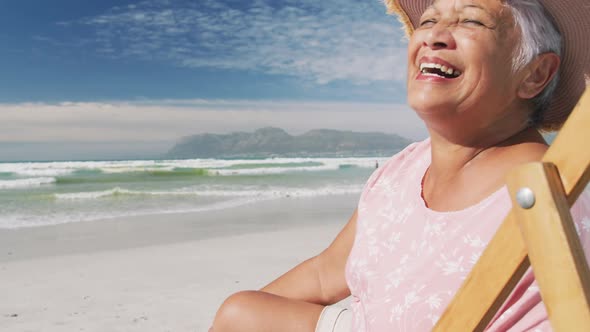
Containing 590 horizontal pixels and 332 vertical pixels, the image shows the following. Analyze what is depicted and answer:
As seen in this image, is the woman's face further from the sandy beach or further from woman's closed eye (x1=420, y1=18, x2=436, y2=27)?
the sandy beach

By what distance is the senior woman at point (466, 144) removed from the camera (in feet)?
4.25

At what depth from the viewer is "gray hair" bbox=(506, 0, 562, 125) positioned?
1.39 m

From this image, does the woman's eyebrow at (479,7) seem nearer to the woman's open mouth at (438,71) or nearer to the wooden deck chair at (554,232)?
the woman's open mouth at (438,71)

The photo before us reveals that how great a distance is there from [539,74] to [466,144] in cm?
26

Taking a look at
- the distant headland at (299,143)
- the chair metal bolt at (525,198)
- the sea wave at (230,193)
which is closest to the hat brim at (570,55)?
the chair metal bolt at (525,198)

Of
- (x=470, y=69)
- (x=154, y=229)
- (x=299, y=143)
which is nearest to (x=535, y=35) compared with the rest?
(x=470, y=69)

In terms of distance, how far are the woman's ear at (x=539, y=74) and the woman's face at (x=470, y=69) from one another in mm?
34

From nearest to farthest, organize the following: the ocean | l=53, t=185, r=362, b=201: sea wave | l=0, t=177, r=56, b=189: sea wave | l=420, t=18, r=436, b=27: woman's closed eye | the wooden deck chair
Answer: the wooden deck chair
l=420, t=18, r=436, b=27: woman's closed eye
the ocean
l=53, t=185, r=362, b=201: sea wave
l=0, t=177, r=56, b=189: sea wave

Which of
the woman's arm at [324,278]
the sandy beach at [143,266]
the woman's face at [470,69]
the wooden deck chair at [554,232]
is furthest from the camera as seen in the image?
the sandy beach at [143,266]

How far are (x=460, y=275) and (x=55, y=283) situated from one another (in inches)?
183

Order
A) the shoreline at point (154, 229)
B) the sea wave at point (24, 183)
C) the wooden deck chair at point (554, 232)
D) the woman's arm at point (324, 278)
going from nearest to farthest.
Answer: the wooden deck chair at point (554, 232), the woman's arm at point (324, 278), the shoreline at point (154, 229), the sea wave at point (24, 183)

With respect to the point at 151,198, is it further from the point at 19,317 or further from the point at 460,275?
the point at 460,275

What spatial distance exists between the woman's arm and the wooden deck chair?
1019 millimetres

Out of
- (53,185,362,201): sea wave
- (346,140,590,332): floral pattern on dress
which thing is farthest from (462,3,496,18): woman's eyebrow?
(53,185,362,201): sea wave
